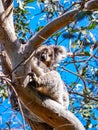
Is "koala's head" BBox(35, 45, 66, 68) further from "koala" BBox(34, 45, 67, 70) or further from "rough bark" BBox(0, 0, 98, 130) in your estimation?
"rough bark" BBox(0, 0, 98, 130)

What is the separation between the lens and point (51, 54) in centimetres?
360

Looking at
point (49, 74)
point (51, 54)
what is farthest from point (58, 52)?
point (49, 74)

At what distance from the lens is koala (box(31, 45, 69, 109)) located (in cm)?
280

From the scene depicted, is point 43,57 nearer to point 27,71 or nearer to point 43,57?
point 43,57

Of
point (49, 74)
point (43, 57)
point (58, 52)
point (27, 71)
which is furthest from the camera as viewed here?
point (58, 52)

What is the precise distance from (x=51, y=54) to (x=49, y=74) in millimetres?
679

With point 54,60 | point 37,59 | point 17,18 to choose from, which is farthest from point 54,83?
point 17,18

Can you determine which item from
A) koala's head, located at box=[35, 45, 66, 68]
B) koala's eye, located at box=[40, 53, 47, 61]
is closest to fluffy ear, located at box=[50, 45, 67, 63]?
koala's head, located at box=[35, 45, 66, 68]

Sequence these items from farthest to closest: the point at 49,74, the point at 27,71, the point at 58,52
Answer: the point at 58,52
the point at 49,74
the point at 27,71

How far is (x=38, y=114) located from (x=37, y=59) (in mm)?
1114

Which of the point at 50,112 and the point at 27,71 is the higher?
the point at 27,71

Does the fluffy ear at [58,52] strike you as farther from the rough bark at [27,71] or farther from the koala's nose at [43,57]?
the rough bark at [27,71]

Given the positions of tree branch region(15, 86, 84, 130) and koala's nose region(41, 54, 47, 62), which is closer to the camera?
tree branch region(15, 86, 84, 130)

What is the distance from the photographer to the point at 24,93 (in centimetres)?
214
